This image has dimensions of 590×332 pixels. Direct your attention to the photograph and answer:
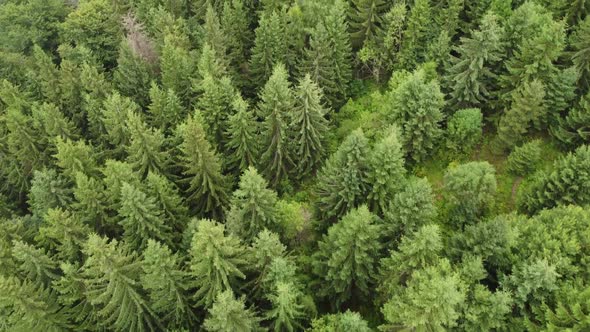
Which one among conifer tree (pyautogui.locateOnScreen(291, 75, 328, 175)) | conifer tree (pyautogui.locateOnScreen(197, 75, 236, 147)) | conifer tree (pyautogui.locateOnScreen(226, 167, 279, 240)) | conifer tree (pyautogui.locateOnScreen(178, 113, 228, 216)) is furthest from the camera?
conifer tree (pyautogui.locateOnScreen(197, 75, 236, 147))

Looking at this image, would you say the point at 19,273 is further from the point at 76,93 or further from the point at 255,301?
the point at 76,93

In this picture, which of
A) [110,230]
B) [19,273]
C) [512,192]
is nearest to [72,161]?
[110,230]

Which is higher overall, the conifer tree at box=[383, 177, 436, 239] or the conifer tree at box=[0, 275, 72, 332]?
the conifer tree at box=[383, 177, 436, 239]

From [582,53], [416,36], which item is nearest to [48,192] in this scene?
[416,36]

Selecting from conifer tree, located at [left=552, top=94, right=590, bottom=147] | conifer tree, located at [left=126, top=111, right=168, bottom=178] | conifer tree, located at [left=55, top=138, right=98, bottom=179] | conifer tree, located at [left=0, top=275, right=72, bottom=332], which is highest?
conifer tree, located at [left=552, top=94, right=590, bottom=147]

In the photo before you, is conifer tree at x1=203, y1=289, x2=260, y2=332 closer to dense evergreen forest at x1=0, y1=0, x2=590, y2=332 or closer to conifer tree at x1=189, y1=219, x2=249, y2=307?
dense evergreen forest at x1=0, y1=0, x2=590, y2=332

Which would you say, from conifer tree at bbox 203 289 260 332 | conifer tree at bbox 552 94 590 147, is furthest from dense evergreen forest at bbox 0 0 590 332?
conifer tree at bbox 552 94 590 147
